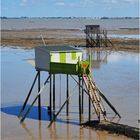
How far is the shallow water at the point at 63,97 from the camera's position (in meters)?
20.8

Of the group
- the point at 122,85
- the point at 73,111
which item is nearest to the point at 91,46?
the point at 122,85

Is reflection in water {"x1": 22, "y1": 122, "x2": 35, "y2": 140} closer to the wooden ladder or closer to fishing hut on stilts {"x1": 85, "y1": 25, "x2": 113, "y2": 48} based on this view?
the wooden ladder

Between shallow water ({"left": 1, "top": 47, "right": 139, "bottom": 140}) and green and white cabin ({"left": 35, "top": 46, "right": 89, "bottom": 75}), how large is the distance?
2.41 m

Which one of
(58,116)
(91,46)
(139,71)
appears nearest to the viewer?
(58,116)

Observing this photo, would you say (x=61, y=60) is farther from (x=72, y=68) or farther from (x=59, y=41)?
(x=59, y=41)

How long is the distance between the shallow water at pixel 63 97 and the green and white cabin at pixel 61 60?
2.41 metres

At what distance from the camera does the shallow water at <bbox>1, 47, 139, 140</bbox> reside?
2078cm

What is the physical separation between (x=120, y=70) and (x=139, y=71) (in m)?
1.84

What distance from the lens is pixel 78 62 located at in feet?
71.1

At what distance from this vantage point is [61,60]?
888 inches

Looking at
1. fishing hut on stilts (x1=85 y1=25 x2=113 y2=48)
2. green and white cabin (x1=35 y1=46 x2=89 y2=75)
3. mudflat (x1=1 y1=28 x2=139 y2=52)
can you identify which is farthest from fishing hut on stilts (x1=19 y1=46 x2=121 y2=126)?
fishing hut on stilts (x1=85 y1=25 x2=113 y2=48)

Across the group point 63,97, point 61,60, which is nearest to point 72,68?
point 61,60

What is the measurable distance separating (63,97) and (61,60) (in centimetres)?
561

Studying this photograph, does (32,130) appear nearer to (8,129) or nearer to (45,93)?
(8,129)
